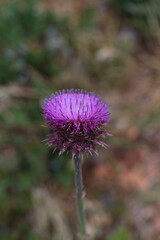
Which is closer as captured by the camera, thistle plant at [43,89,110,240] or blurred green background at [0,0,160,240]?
thistle plant at [43,89,110,240]

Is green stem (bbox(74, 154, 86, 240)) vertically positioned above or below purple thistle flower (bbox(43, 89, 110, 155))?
below

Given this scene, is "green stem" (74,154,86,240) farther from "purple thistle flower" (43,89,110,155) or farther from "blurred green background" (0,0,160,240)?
"blurred green background" (0,0,160,240)

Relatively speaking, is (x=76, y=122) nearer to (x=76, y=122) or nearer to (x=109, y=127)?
(x=76, y=122)

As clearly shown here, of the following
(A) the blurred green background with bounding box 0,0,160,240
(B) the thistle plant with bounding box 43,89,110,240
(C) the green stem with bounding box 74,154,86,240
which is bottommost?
Answer: (C) the green stem with bounding box 74,154,86,240

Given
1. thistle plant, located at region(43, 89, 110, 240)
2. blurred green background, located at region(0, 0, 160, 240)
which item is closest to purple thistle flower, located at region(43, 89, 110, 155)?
thistle plant, located at region(43, 89, 110, 240)

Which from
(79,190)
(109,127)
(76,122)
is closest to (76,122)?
(76,122)

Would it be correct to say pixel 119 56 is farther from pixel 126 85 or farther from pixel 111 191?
pixel 111 191

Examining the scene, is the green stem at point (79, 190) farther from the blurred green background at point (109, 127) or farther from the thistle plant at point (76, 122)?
the blurred green background at point (109, 127)
